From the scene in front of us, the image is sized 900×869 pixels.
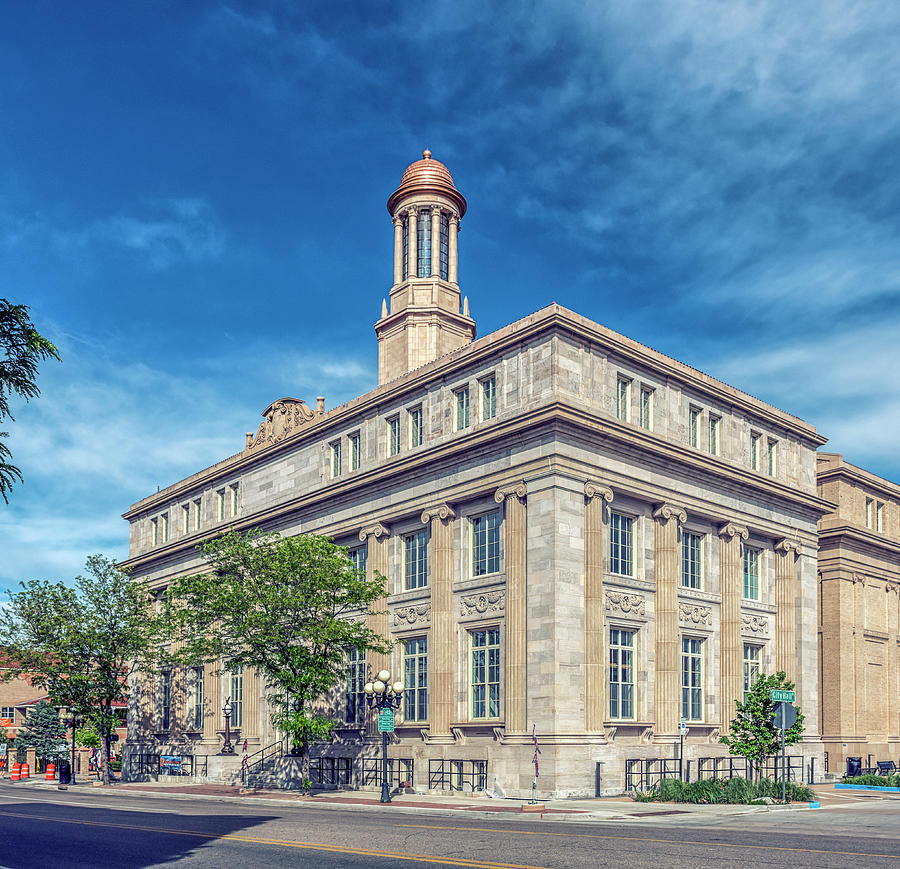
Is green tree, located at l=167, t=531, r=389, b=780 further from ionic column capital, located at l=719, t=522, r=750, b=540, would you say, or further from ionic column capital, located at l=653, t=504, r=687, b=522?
ionic column capital, located at l=719, t=522, r=750, b=540

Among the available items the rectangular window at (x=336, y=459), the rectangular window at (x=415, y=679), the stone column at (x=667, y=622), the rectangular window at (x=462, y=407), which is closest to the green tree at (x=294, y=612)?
the rectangular window at (x=415, y=679)

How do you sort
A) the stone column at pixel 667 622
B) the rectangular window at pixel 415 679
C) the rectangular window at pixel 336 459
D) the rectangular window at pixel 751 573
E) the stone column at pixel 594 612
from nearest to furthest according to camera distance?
the stone column at pixel 594 612 → the stone column at pixel 667 622 → the rectangular window at pixel 415 679 → the rectangular window at pixel 751 573 → the rectangular window at pixel 336 459

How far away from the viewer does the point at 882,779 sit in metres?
42.9

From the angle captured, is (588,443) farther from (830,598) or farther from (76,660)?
(76,660)

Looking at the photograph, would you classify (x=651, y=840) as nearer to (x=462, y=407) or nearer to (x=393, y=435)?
(x=462, y=407)

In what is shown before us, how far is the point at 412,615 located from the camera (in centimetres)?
4275

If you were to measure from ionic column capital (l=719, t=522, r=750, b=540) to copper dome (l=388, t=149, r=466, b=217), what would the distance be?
24.1 m

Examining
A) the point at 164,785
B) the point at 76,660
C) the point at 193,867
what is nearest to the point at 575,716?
the point at 193,867

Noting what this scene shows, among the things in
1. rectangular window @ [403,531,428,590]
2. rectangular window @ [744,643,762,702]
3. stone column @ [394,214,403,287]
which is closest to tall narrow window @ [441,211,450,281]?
stone column @ [394,214,403,287]

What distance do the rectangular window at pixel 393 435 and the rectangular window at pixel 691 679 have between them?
14.4 m

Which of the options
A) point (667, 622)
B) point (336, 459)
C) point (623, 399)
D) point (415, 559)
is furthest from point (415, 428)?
point (667, 622)

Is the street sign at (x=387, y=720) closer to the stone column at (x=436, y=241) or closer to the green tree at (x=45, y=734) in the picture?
the stone column at (x=436, y=241)

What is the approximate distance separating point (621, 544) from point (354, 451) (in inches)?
575

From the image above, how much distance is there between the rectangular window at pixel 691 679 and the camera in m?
41.2
